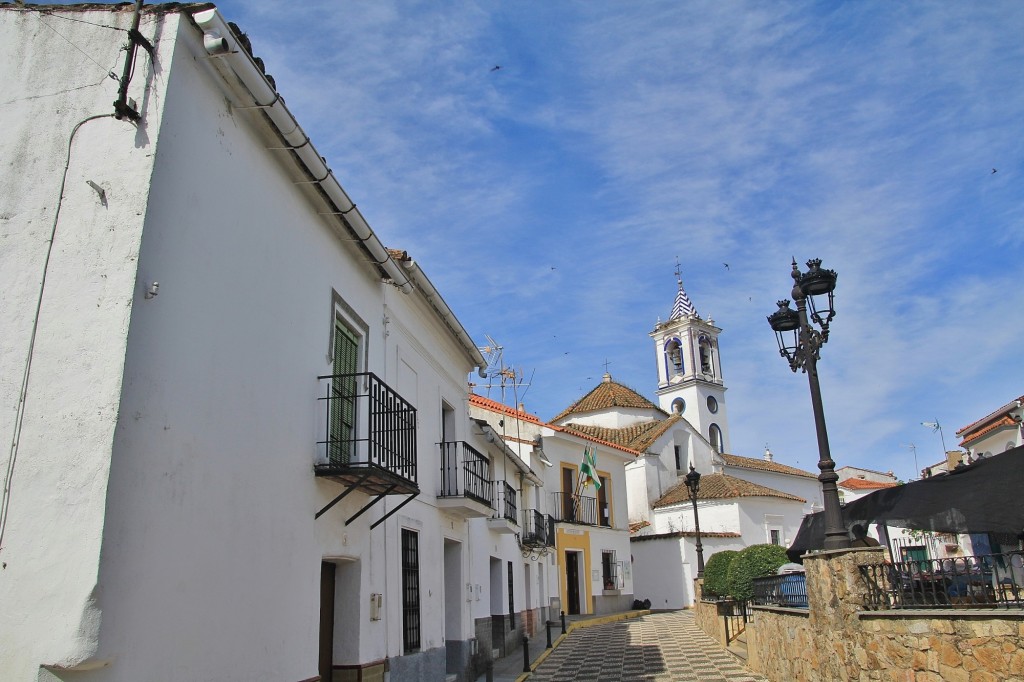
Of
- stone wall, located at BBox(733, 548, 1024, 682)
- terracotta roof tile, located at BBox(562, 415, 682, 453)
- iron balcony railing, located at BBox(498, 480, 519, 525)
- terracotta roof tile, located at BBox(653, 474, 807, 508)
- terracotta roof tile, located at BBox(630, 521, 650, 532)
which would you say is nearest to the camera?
stone wall, located at BBox(733, 548, 1024, 682)

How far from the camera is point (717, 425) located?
50.7m

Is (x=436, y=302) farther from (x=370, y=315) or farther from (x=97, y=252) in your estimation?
(x=97, y=252)

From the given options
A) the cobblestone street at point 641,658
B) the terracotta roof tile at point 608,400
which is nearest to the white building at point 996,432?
the cobblestone street at point 641,658

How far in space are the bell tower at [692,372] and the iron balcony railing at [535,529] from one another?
27.0 meters

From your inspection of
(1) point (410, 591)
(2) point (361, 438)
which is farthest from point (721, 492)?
(2) point (361, 438)

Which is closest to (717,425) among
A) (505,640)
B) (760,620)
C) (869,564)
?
(505,640)

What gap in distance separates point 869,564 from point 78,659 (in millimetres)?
7567

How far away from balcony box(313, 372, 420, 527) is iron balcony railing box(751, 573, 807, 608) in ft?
Result: 18.4

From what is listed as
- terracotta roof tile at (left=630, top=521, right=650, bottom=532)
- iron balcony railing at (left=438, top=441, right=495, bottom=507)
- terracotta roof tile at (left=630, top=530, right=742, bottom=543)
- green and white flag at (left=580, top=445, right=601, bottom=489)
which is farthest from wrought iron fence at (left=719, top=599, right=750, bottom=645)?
terracotta roof tile at (left=630, top=521, right=650, bottom=532)

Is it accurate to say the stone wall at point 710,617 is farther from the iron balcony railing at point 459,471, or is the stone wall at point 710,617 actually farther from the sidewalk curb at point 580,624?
the iron balcony railing at point 459,471

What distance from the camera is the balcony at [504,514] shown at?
52.0ft

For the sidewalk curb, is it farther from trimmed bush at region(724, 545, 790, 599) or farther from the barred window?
trimmed bush at region(724, 545, 790, 599)

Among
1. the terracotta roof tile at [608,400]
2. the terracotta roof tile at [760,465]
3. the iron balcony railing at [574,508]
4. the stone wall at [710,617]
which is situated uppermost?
the terracotta roof tile at [608,400]

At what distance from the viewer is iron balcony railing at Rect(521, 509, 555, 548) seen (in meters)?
21.2
